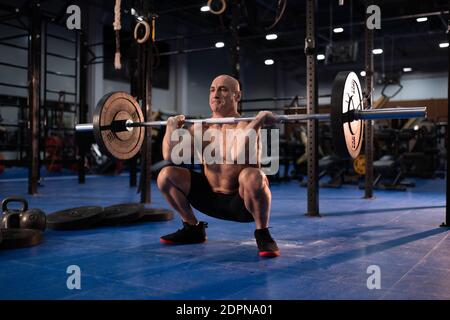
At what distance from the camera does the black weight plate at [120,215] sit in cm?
291

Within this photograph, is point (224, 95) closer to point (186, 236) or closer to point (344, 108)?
point (344, 108)

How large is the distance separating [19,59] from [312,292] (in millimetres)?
8829

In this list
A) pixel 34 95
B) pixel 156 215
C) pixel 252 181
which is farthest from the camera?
pixel 34 95

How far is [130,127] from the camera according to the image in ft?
8.87

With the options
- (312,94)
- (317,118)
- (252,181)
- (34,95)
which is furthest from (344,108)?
(34,95)

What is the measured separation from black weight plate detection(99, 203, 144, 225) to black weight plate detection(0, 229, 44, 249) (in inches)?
23.5

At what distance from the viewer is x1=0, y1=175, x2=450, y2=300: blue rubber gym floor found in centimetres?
151

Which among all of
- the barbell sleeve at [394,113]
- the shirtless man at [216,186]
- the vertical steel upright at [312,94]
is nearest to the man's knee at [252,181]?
the shirtless man at [216,186]

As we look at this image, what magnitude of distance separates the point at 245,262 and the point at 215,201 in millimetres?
397

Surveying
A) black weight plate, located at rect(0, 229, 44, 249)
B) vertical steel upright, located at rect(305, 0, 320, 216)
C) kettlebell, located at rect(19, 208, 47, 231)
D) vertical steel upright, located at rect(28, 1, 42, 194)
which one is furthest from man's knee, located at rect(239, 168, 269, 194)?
vertical steel upright, located at rect(28, 1, 42, 194)

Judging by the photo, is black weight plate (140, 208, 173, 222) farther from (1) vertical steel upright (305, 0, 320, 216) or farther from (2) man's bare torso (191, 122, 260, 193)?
(1) vertical steel upright (305, 0, 320, 216)

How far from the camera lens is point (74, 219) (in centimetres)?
274

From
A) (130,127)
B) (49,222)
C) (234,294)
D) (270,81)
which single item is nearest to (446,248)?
(234,294)

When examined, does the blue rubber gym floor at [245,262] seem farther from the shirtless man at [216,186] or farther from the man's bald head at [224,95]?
the man's bald head at [224,95]
